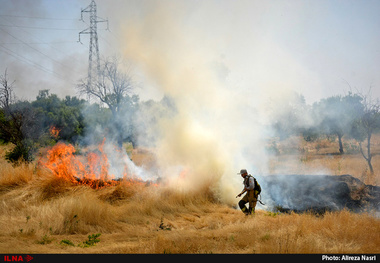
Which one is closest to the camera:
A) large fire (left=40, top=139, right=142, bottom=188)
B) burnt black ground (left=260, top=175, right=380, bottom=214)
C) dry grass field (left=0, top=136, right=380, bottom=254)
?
dry grass field (left=0, top=136, right=380, bottom=254)

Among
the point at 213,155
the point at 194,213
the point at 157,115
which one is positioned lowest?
the point at 194,213

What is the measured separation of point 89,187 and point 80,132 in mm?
17965

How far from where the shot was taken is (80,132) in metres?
27.9

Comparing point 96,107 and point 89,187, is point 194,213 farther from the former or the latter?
point 96,107

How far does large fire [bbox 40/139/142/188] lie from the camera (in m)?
12.0

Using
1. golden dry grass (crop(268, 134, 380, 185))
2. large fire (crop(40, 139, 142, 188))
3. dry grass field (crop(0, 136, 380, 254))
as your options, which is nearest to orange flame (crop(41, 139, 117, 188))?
large fire (crop(40, 139, 142, 188))

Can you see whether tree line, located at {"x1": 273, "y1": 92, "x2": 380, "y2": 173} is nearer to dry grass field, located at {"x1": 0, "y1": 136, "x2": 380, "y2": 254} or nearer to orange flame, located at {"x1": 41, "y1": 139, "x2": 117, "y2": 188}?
dry grass field, located at {"x1": 0, "y1": 136, "x2": 380, "y2": 254}

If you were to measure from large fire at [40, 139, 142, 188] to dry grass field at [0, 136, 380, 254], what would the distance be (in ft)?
1.53

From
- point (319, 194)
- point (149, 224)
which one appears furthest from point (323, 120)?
point (149, 224)

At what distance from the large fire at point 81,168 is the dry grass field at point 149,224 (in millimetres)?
467

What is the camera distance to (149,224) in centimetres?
886

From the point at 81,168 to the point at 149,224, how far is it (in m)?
5.40

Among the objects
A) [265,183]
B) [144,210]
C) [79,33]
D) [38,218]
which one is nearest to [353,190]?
[265,183]

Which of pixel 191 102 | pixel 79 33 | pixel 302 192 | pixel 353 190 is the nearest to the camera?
pixel 353 190
